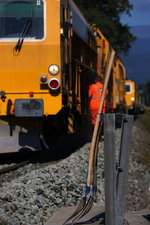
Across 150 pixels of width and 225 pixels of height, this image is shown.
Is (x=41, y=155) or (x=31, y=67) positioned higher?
(x=31, y=67)

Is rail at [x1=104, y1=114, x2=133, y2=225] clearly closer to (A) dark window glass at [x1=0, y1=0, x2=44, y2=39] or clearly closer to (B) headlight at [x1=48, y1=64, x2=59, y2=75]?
(B) headlight at [x1=48, y1=64, x2=59, y2=75]

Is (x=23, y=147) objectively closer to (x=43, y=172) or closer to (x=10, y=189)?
(x=43, y=172)

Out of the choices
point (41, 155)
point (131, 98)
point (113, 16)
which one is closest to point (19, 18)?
point (41, 155)

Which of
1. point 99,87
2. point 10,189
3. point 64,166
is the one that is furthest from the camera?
point 99,87

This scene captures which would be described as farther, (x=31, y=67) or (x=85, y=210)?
(x=31, y=67)

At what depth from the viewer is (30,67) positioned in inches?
413

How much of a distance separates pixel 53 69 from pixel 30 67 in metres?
0.46

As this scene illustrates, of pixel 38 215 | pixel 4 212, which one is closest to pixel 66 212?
pixel 38 215

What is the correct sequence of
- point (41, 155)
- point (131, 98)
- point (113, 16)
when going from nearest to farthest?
point (41, 155)
point (131, 98)
point (113, 16)

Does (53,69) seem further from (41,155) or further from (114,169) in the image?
(114,169)

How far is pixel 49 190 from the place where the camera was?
7535 millimetres

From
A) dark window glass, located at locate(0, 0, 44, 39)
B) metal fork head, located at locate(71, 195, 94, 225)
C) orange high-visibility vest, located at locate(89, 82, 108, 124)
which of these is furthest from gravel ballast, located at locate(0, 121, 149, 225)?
orange high-visibility vest, located at locate(89, 82, 108, 124)

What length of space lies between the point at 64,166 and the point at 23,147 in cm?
117

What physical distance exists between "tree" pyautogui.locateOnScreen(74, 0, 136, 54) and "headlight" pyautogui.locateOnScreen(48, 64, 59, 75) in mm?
39592
